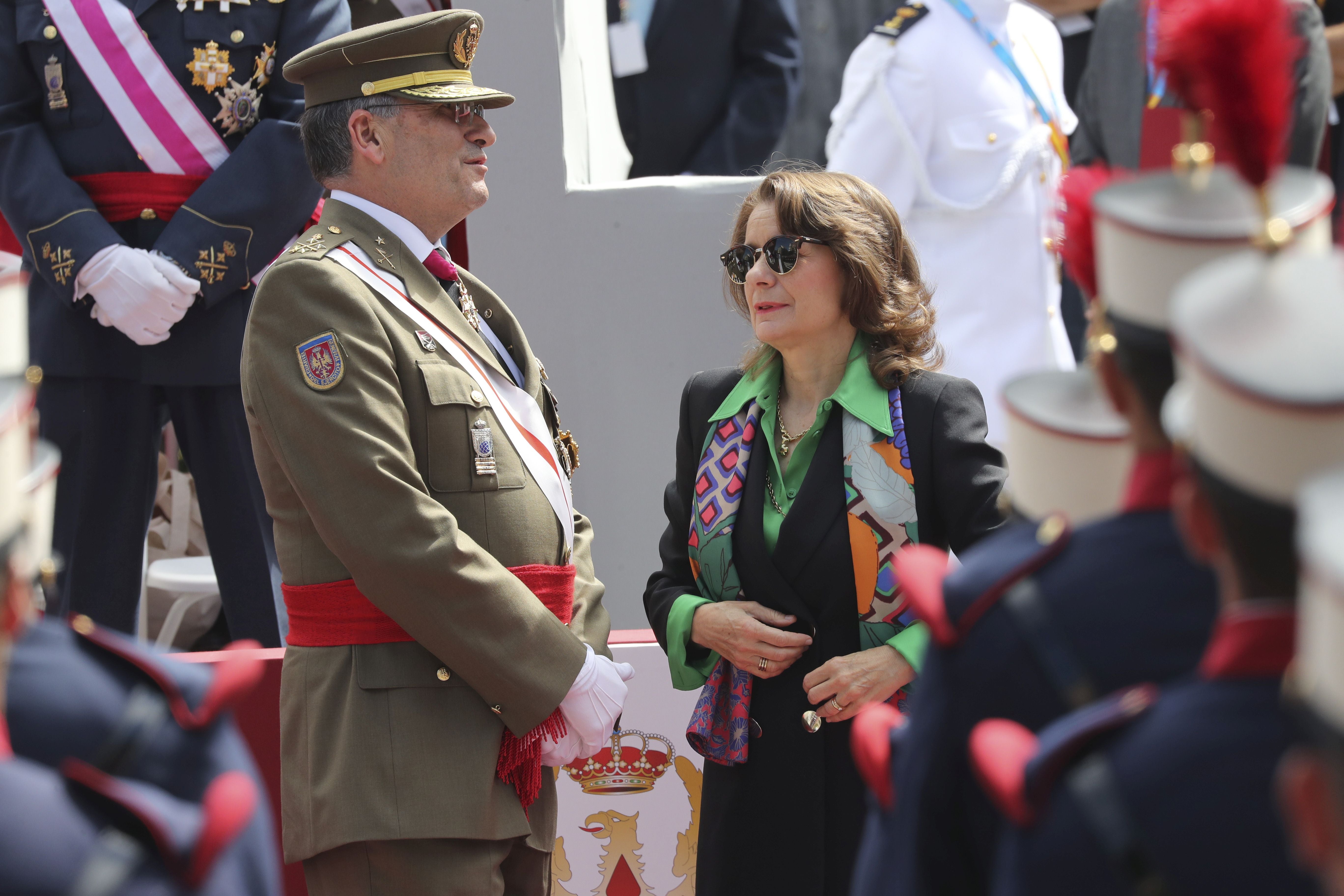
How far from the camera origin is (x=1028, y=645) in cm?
108

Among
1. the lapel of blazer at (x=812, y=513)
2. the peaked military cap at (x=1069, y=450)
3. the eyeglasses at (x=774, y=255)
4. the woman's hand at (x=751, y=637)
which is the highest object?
the peaked military cap at (x=1069, y=450)

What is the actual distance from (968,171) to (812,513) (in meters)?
1.96

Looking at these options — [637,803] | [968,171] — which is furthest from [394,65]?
[968,171]

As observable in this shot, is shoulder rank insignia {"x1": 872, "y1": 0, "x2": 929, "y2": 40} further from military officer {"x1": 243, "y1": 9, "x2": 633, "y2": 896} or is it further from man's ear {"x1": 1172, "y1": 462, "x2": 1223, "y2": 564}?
man's ear {"x1": 1172, "y1": 462, "x2": 1223, "y2": 564}

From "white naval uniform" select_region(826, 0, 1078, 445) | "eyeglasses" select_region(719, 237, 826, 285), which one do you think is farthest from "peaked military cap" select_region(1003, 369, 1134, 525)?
"white naval uniform" select_region(826, 0, 1078, 445)

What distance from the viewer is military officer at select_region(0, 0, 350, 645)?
341 cm

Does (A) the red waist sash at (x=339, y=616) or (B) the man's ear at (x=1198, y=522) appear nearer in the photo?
(B) the man's ear at (x=1198, y=522)

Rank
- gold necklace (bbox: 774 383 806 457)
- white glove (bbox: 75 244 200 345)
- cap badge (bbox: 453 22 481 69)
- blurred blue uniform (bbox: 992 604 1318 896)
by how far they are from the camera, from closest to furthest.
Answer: blurred blue uniform (bbox: 992 604 1318 896) < gold necklace (bbox: 774 383 806 457) < cap badge (bbox: 453 22 481 69) < white glove (bbox: 75 244 200 345)

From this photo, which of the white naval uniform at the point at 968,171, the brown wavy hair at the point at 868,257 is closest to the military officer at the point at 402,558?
the brown wavy hair at the point at 868,257

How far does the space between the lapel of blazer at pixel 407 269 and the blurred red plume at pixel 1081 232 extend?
156 centimetres

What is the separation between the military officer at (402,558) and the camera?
2361mm

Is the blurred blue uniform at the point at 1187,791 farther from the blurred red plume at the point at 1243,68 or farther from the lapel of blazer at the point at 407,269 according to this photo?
the lapel of blazer at the point at 407,269

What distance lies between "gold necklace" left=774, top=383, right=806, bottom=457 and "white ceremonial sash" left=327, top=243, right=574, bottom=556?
42 centimetres

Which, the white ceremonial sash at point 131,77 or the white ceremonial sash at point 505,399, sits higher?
the white ceremonial sash at point 131,77
